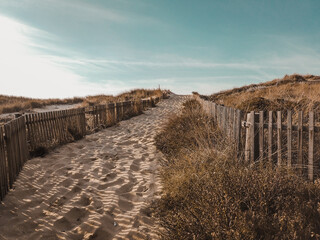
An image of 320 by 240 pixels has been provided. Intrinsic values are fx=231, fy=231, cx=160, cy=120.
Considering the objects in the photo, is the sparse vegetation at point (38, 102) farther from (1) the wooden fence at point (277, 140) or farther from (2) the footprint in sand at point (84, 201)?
(2) the footprint in sand at point (84, 201)

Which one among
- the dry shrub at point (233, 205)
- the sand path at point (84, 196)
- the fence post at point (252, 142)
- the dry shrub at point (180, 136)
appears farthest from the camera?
the dry shrub at point (180, 136)

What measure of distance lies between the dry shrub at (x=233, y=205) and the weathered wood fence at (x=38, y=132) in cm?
263

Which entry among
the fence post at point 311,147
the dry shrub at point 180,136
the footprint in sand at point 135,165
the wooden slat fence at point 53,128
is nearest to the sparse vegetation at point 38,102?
the wooden slat fence at point 53,128

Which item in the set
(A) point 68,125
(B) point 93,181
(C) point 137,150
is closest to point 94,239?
(B) point 93,181

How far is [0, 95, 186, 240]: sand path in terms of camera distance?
2770mm

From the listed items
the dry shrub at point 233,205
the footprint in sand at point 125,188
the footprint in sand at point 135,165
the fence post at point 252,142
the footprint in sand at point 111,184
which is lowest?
the footprint in sand at point 125,188

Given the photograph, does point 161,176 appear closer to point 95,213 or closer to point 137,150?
point 95,213

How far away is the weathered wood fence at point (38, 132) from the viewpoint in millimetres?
3846

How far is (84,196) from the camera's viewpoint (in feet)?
11.8

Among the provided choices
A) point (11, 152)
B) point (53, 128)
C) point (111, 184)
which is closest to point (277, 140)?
point (111, 184)

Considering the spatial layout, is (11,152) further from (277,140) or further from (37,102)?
(37,102)

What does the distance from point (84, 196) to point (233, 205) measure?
94.4 inches

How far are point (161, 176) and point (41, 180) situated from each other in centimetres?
217

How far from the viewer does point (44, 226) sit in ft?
9.27
